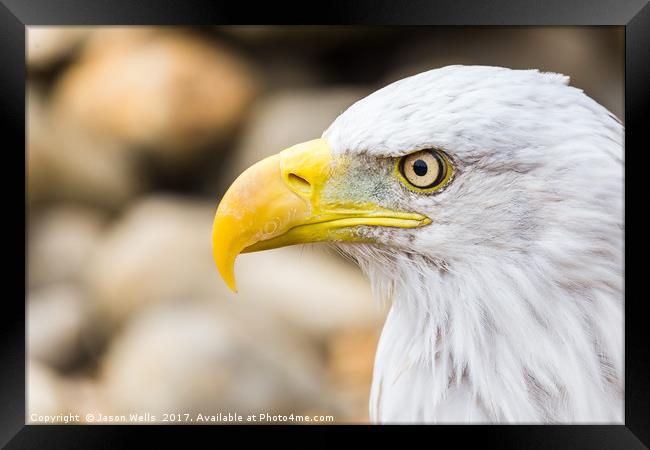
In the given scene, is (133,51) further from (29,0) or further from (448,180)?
(448,180)

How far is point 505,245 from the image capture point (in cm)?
131

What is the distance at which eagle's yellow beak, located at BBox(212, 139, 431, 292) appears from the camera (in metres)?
1.38

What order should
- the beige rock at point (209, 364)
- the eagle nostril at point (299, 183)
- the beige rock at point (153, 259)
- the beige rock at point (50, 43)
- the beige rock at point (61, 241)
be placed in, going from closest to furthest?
1. the eagle nostril at point (299, 183)
2. the beige rock at point (50, 43)
3. the beige rock at point (61, 241)
4. the beige rock at point (209, 364)
5. the beige rock at point (153, 259)

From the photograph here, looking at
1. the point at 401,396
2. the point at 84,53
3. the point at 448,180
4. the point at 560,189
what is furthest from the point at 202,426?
the point at 84,53

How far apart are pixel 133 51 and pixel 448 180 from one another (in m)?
1.26

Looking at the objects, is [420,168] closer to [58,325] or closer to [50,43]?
[50,43]

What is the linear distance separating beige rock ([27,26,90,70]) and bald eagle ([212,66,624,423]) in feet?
2.51

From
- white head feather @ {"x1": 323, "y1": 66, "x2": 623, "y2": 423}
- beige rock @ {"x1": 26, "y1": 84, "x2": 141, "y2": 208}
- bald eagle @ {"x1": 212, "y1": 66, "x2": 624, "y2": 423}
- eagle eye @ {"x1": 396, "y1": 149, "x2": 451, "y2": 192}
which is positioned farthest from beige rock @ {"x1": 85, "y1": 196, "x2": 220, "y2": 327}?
eagle eye @ {"x1": 396, "y1": 149, "x2": 451, "y2": 192}

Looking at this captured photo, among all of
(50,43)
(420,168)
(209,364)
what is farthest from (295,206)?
(209,364)

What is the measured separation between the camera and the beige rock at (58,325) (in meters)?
2.20

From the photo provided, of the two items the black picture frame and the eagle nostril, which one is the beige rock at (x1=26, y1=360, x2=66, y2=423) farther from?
the eagle nostril

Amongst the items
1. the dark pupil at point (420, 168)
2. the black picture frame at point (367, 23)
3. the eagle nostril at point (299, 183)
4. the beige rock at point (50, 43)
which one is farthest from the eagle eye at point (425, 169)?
the beige rock at point (50, 43)

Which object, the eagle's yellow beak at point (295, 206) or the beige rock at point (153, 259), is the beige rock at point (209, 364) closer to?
the beige rock at point (153, 259)

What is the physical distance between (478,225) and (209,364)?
1.28 meters
